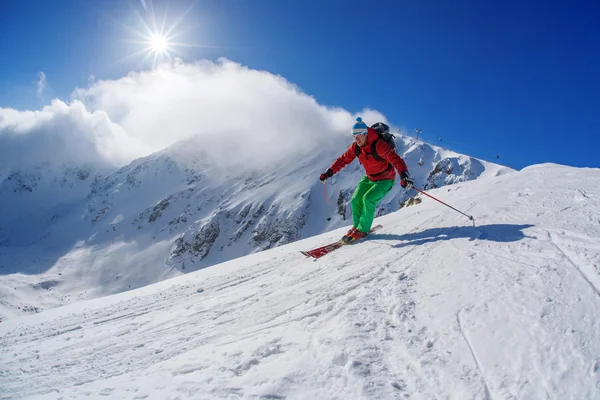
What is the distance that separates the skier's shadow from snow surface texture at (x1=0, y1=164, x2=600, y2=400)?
6 cm

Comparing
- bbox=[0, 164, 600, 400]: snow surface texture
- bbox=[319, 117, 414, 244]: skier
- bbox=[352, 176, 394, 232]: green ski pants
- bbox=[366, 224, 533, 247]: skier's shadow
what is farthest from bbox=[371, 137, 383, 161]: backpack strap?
bbox=[0, 164, 600, 400]: snow surface texture

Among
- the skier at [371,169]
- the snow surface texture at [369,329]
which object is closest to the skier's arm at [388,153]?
the skier at [371,169]

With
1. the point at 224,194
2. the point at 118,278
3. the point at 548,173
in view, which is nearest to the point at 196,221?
the point at 224,194

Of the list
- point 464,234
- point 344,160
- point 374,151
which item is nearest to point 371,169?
point 374,151

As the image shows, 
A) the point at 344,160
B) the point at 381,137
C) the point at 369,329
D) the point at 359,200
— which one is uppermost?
the point at 344,160

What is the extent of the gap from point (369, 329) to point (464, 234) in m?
3.71

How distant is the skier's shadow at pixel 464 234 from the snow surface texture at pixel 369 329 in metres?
0.06

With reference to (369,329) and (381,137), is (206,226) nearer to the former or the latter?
(381,137)

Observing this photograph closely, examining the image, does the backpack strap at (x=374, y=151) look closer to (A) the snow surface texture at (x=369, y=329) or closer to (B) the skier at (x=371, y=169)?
(B) the skier at (x=371, y=169)

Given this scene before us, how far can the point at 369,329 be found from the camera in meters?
3.41

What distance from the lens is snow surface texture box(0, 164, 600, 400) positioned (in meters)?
2.66

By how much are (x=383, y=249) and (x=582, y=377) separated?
13.2 ft

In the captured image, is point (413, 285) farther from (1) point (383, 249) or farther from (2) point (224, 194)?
(2) point (224, 194)

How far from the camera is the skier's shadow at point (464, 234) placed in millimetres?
5422
